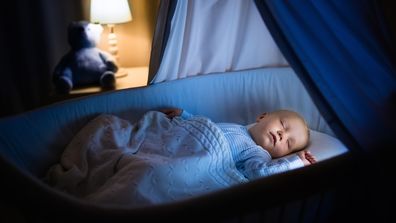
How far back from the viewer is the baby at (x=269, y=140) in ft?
5.07

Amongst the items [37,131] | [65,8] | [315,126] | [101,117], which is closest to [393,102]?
[315,126]

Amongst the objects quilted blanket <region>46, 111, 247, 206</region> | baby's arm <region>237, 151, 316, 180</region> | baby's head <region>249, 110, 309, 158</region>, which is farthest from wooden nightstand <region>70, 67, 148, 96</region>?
baby's arm <region>237, 151, 316, 180</region>

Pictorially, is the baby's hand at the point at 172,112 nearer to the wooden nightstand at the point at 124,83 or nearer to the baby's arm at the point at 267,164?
the baby's arm at the point at 267,164

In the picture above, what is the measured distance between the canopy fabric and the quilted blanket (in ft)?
1.22

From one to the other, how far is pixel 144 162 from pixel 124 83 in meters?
1.27

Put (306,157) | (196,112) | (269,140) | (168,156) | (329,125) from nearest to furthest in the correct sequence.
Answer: (329,125) → (168,156) → (306,157) → (269,140) → (196,112)

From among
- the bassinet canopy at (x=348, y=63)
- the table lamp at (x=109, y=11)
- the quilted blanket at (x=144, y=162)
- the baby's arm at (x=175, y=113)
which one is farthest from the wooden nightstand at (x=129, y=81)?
the bassinet canopy at (x=348, y=63)

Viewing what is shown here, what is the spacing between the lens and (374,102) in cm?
121

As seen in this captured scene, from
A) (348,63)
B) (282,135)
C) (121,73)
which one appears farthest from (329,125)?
(121,73)

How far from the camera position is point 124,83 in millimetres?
2377

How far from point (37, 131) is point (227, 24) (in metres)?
1.03

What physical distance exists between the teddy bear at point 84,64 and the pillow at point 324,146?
1.20 m

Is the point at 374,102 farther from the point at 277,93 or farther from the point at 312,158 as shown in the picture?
the point at 277,93

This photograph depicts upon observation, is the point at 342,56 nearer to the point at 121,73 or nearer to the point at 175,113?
the point at 175,113
